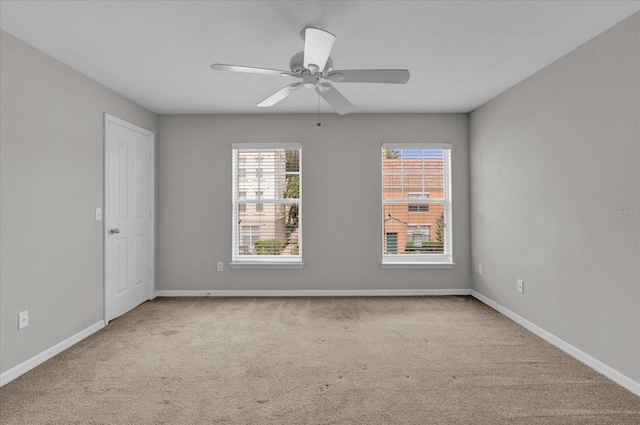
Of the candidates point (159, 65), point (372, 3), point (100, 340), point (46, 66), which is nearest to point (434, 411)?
point (372, 3)

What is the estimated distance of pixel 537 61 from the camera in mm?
3006

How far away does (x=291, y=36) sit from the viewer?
254 cm

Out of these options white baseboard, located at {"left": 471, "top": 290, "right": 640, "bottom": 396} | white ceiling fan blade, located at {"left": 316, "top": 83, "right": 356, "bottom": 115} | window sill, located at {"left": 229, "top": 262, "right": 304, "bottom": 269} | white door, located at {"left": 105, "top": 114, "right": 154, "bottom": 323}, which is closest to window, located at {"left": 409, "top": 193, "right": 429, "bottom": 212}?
white baseboard, located at {"left": 471, "top": 290, "right": 640, "bottom": 396}

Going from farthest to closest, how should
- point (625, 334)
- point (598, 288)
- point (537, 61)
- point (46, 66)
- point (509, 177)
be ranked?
point (509, 177), point (537, 61), point (46, 66), point (598, 288), point (625, 334)

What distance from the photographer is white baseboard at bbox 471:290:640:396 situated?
2312 mm

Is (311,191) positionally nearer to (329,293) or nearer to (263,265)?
(263,265)

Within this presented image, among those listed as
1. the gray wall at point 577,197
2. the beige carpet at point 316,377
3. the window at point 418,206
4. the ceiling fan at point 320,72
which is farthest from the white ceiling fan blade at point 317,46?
the window at point 418,206

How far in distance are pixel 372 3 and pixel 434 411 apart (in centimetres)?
247

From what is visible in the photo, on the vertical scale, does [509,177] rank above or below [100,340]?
above

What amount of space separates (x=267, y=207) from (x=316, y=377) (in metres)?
2.70

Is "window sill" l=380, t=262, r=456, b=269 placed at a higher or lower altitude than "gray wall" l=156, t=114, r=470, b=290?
lower

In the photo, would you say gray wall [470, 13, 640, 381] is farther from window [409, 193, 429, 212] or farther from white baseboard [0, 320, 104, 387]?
white baseboard [0, 320, 104, 387]

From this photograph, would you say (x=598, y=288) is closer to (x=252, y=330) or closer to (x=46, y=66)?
(x=252, y=330)

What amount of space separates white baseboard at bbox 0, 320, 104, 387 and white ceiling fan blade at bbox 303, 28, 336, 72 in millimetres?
2925
